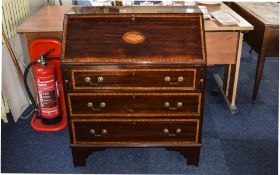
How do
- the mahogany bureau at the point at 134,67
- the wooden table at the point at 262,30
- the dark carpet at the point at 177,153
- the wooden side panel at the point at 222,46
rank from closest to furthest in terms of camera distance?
the mahogany bureau at the point at 134,67 < the dark carpet at the point at 177,153 < the wooden side panel at the point at 222,46 < the wooden table at the point at 262,30

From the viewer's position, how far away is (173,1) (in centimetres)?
313

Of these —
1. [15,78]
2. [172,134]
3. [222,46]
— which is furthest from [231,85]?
[15,78]

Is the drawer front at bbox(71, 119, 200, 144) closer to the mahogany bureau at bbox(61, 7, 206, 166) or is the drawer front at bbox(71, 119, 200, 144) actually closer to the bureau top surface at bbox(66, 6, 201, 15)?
the mahogany bureau at bbox(61, 7, 206, 166)

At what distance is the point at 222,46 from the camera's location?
2.69m

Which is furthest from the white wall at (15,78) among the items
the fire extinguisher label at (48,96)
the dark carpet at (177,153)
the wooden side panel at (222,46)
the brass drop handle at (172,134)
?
the wooden side panel at (222,46)

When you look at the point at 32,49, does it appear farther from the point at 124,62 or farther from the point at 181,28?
the point at 181,28

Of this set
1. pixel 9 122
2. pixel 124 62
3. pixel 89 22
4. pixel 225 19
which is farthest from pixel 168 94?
pixel 9 122

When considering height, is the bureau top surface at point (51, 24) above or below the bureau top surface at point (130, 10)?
below

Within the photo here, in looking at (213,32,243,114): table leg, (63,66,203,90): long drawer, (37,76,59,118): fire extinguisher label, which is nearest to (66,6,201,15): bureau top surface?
(63,66,203,90): long drawer

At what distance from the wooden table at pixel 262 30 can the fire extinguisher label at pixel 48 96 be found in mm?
1724

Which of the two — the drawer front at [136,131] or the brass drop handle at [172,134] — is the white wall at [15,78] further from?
the brass drop handle at [172,134]

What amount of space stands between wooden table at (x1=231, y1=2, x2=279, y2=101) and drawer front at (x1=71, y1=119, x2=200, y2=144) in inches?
43.0

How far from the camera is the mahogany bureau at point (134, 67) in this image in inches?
76.8

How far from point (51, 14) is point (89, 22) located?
0.97 m
